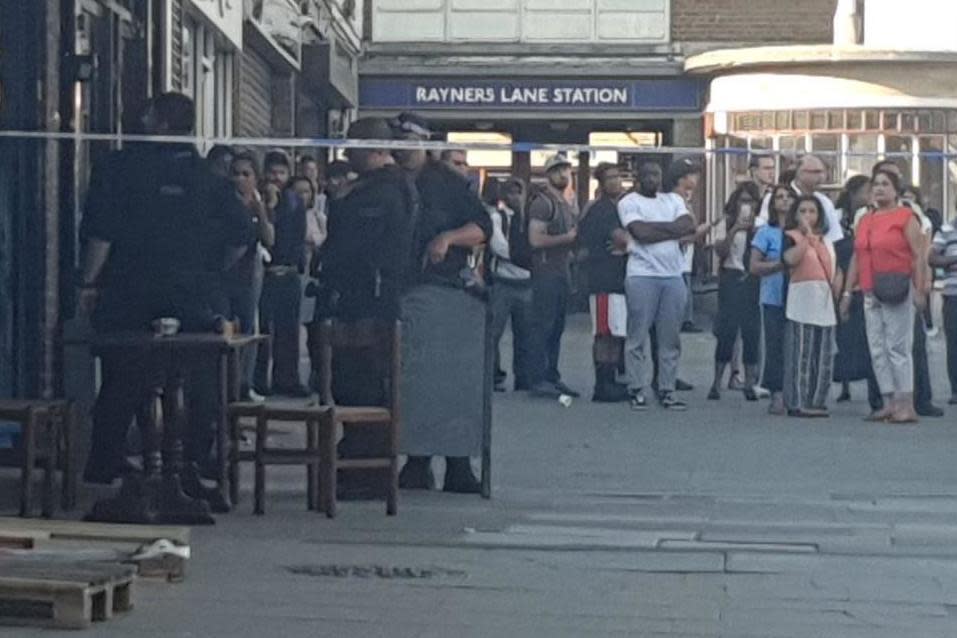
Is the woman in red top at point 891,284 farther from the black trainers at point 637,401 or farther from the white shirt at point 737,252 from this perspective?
the white shirt at point 737,252

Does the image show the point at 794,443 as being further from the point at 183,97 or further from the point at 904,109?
the point at 904,109

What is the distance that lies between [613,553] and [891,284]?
7.32m

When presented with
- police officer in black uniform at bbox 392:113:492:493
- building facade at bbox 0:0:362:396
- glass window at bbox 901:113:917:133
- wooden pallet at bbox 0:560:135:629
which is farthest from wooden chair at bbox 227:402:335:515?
glass window at bbox 901:113:917:133

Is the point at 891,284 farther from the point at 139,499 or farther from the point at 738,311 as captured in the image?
the point at 139,499

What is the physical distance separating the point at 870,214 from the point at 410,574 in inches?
336

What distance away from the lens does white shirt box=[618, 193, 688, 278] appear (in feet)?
59.3

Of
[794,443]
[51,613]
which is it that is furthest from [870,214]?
[51,613]

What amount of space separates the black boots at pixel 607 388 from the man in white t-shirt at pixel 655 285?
562mm

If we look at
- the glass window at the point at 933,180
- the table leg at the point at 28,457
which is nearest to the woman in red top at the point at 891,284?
the table leg at the point at 28,457

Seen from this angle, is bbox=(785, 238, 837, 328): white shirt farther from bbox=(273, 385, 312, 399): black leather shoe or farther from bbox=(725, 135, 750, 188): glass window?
bbox=(725, 135, 750, 188): glass window

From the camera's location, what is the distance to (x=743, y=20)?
4125 centimetres

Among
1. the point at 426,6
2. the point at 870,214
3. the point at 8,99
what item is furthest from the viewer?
the point at 426,6

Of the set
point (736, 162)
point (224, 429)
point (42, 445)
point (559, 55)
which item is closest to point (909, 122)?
point (736, 162)

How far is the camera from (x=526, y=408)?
1834 cm
